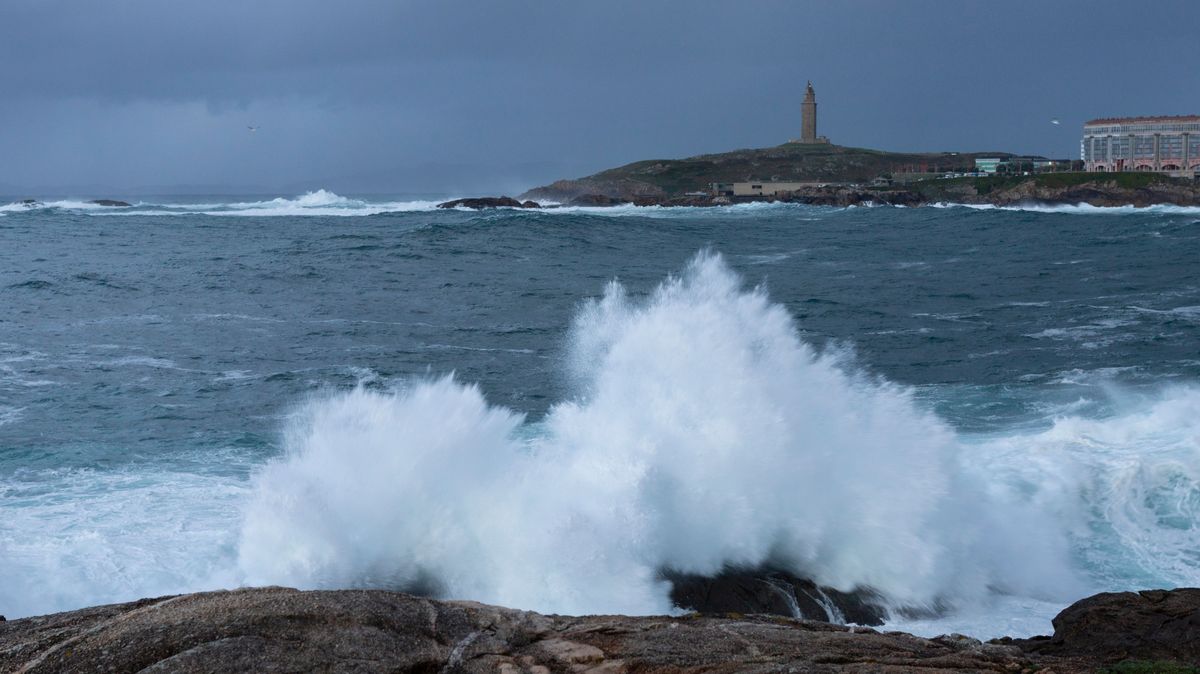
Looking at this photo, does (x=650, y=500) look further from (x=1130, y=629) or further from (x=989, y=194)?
(x=989, y=194)

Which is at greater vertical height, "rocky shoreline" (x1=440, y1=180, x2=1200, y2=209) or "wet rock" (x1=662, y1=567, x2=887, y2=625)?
"rocky shoreline" (x1=440, y1=180, x2=1200, y2=209)

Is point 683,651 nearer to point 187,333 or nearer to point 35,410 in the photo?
point 35,410

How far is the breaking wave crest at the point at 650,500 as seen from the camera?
9102 mm

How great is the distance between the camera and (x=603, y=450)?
10.9 meters

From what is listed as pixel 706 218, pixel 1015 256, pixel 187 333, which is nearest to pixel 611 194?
pixel 706 218

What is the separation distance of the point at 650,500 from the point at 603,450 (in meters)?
1.08

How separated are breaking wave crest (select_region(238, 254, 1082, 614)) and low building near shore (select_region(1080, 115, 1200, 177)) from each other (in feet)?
347

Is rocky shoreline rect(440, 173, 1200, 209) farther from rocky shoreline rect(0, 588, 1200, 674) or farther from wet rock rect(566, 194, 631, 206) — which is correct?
rocky shoreline rect(0, 588, 1200, 674)

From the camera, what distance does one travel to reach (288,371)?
18516mm

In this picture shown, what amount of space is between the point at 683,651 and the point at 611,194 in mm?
117767

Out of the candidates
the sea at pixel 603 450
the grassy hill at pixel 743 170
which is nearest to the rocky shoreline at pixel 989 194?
the grassy hill at pixel 743 170

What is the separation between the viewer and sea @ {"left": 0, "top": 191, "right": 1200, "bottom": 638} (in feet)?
30.6

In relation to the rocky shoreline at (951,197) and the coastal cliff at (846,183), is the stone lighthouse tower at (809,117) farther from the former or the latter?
the rocky shoreline at (951,197)

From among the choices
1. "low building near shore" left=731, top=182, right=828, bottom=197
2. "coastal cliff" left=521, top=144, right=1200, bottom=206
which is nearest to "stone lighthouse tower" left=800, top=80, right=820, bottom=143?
"coastal cliff" left=521, top=144, right=1200, bottom=206
